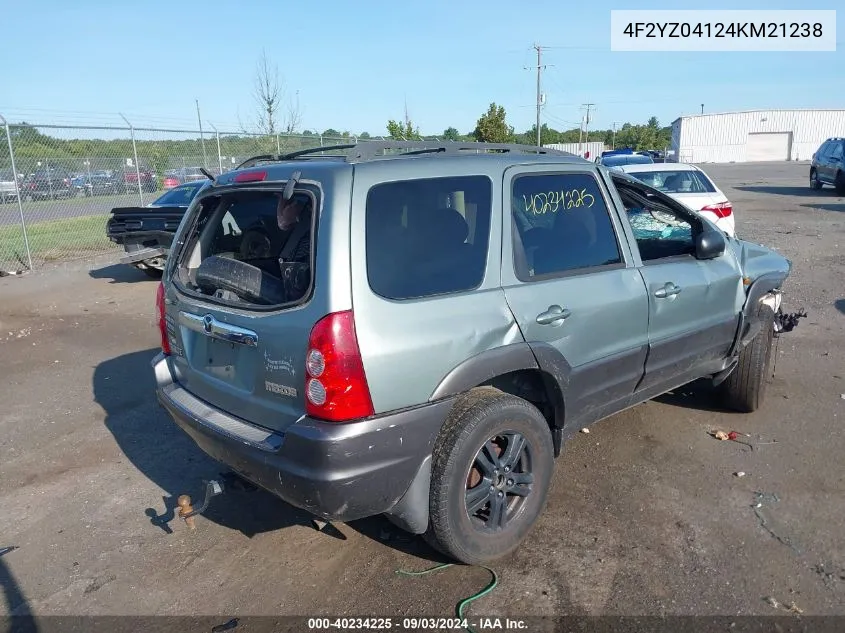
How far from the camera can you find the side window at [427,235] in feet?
8.90

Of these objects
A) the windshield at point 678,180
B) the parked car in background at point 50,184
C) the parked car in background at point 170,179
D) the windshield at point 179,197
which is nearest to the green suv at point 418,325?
the windshield at point 678,180

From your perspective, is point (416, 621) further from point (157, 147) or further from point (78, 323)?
point (157, 147)

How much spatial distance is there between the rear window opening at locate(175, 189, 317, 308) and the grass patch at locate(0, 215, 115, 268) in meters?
10.8

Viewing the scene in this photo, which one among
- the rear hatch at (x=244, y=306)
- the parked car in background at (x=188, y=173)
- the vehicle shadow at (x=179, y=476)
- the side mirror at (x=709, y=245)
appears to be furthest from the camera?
the parked car in background at (x=188, y=173)

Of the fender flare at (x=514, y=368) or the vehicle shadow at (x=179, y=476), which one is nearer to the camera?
the fender flare at (x=514, y=368)

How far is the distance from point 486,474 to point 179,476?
7.03ft

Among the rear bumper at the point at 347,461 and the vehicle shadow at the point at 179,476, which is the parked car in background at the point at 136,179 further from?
the rear bumper at the point at 347,461

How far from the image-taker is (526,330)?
3057mm

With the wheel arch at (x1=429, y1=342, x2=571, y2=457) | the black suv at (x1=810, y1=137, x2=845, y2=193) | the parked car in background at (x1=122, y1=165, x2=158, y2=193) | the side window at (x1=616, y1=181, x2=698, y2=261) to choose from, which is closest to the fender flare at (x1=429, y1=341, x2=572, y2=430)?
the wheel arch at (x1=429, y1=342, x2=571, y2=457)

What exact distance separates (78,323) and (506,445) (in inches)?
278

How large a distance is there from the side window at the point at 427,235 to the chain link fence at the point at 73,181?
325 inches

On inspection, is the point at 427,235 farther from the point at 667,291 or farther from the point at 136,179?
the point at 136,179

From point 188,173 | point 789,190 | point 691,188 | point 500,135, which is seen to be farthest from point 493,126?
point 691,188

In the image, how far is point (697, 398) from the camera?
5.12 metres
